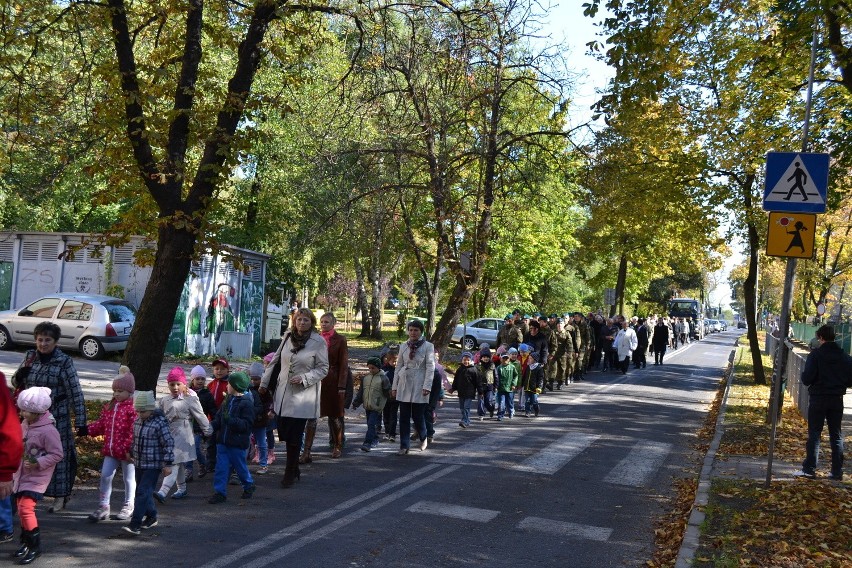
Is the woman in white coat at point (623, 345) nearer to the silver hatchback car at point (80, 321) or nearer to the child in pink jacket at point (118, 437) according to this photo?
the silver hatchback car at point (80, 321)

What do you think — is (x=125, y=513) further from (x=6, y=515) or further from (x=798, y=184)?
(x=798, y=184)

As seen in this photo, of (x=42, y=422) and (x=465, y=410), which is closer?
(x=42, y=422)

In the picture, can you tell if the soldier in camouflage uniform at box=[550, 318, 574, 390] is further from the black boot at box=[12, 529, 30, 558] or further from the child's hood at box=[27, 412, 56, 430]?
the black boot at box=[12, 529, 30, 558]

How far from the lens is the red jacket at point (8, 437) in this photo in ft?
13.3

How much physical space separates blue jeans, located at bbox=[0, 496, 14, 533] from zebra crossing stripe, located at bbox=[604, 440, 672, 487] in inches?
254

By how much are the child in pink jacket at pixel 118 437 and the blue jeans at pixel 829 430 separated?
24.9 ft

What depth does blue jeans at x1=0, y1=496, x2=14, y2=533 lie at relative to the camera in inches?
260

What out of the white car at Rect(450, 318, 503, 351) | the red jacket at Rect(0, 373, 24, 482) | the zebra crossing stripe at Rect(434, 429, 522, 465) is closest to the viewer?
the red jacket at Rect(0, 373, 24, 482)

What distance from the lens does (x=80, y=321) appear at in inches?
874

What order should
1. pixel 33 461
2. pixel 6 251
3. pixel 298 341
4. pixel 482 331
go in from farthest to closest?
1. pixel 482 331
2. pixel 6 251
3. pixel 298 341
4. pixel 33 461

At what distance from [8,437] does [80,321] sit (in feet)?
63.0

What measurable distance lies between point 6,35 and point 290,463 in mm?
6231

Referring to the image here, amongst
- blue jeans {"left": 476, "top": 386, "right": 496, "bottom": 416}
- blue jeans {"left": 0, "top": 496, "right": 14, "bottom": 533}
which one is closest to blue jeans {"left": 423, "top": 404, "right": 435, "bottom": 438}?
blue jeans {"left": 476, "top": 386, "right": 496, "bottom": 416}

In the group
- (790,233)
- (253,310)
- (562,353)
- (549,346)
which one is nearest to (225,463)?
(790,233)
